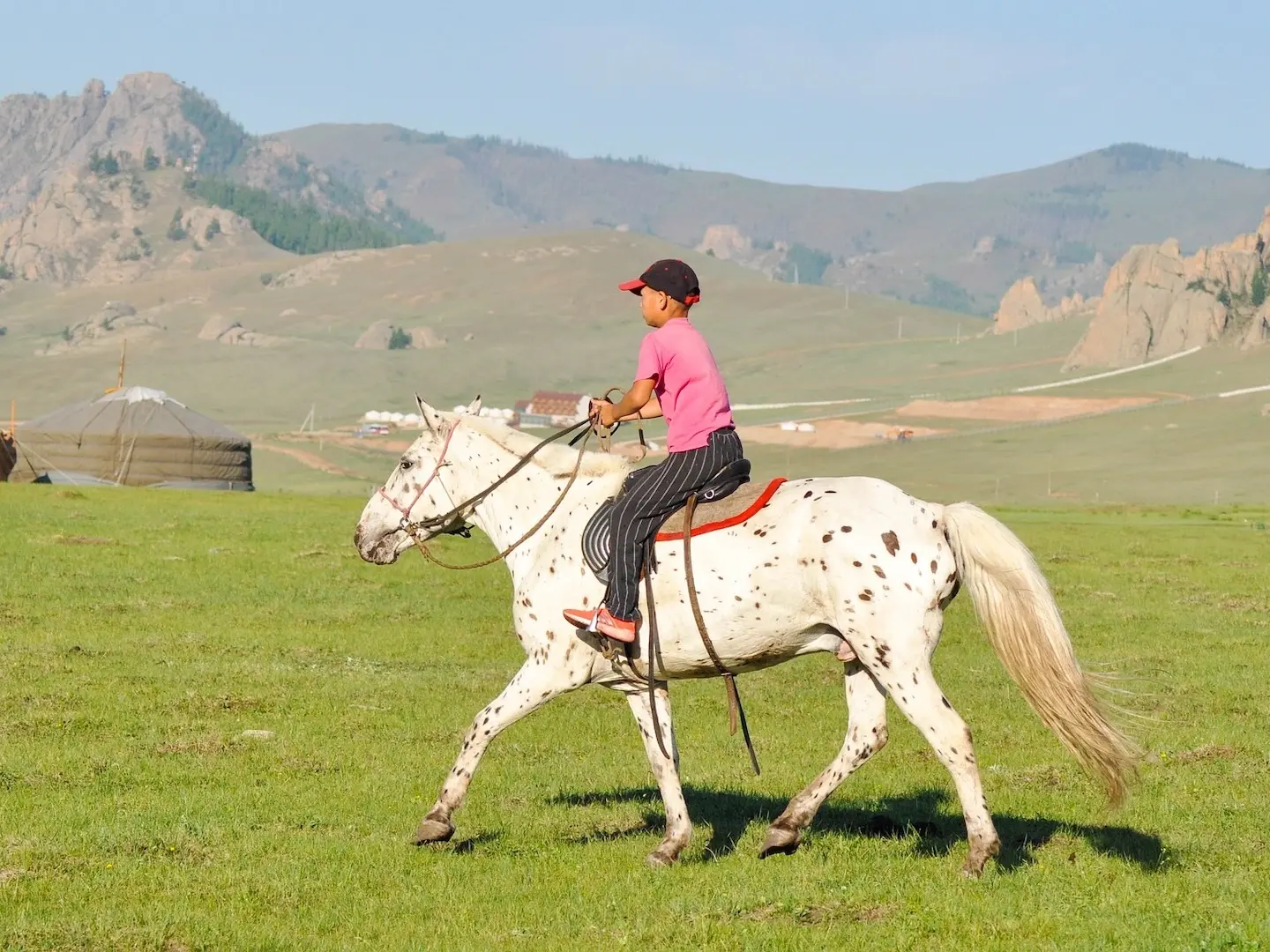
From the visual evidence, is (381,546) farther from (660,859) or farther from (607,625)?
(660,859)

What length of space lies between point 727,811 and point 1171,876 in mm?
3244

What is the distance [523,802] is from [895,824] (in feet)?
8.49

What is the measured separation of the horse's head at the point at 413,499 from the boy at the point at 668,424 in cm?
151

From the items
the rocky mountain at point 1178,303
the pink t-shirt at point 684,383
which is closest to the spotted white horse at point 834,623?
the pink t-shirt at point 684,383

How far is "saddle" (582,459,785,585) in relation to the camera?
9547 mm

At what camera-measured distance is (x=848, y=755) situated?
9680 millimetres

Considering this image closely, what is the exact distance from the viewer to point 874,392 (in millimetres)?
179500

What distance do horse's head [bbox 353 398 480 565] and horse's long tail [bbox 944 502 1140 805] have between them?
3544 millimetres

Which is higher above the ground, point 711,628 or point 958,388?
point 711,628

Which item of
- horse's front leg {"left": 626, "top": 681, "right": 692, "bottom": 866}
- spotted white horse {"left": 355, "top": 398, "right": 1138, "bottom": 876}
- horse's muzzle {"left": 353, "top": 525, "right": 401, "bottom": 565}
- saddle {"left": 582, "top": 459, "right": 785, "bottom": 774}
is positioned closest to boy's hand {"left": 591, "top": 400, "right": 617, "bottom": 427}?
saddle {"left": 582, "top": 459, "right": 785, "bottom": 774}

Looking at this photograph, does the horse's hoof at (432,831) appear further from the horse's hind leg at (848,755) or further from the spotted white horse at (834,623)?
the horse's hind leg at (848,755)

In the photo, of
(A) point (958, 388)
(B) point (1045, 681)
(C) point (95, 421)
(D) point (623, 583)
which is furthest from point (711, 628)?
(A) point (958, 388)

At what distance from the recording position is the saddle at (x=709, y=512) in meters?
9.55

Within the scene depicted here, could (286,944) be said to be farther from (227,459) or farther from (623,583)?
(227,459)
